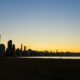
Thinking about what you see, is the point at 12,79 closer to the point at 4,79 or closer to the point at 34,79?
the point at 4,79

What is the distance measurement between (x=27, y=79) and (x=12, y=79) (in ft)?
6.15

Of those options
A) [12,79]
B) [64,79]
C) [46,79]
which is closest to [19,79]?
[12,79]

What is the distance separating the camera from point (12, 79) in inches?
1135

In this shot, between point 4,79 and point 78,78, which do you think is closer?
point 4,79

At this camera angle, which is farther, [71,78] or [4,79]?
[71,78]

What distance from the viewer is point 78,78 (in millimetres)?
30703

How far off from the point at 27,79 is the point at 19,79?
40.2 inches

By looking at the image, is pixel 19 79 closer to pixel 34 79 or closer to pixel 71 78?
pixel 34 79

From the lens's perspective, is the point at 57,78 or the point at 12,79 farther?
the point at 57,78

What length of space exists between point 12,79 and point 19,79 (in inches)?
34.2

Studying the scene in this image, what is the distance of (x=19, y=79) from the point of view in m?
28.8

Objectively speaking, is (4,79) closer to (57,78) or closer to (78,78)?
(57,78)

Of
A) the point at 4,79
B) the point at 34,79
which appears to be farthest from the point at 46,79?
the point at 4,79

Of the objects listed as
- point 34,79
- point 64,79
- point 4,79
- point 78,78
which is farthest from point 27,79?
point 78,78
